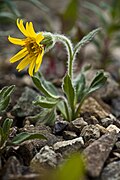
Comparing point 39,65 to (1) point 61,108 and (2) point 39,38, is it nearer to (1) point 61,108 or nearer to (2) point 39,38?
(2) point 39,38

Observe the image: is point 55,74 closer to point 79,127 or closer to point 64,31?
point 64,31

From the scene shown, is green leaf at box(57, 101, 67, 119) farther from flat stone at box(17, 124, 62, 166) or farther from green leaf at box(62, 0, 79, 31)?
green leaf at box(62, 0, 79, 31)

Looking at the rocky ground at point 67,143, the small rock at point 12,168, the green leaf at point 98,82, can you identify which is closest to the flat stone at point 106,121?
the rocky ground at point 67,143

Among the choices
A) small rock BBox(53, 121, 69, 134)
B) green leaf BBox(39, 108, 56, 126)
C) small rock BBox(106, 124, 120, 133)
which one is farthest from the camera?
green leaf BBox(39, 108, 56, 126)

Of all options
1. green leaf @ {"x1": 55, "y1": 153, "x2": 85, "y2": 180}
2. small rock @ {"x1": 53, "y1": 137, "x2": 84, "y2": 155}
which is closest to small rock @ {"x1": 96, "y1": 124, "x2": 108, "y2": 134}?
small rock @ {"x1": 53, "y1": 137, "x2": 84, "y2": 155}

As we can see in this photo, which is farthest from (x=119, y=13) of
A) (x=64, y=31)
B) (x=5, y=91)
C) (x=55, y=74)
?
(x=5, y=91)

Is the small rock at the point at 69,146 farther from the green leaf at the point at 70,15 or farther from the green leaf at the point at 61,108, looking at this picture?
the green leaf at the point at 70,15
